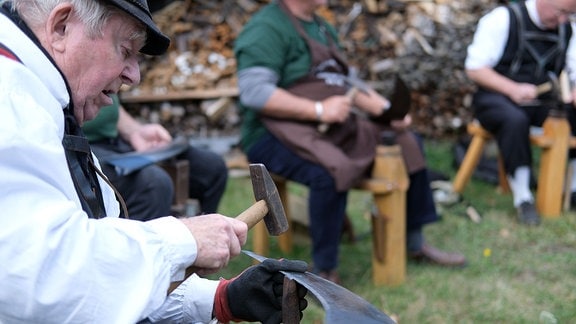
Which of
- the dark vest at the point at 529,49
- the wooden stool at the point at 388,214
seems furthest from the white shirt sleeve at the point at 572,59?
the wooden stool at the point at 388,214

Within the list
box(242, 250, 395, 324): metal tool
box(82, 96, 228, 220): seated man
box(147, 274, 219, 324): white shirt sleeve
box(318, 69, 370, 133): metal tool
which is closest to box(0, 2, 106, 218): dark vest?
box(147, 274, 219, 324): white shirt sleeve

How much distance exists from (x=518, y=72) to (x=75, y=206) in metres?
4.29

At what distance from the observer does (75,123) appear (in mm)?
1825

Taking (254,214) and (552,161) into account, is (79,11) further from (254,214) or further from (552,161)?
(552,161)

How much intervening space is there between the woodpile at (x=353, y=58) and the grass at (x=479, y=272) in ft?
4.09

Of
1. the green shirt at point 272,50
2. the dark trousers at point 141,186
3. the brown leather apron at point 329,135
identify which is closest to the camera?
the dark trousers at point 141,186

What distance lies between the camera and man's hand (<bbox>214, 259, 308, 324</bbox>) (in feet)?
6.29

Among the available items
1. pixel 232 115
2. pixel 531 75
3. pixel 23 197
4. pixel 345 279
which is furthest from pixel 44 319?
pixel 232 115

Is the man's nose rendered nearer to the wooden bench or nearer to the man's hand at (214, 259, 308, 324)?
the man's hand at (214, 259, 308, 324)

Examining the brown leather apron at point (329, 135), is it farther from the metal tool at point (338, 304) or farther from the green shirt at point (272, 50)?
the metal tool at point (338, 304)

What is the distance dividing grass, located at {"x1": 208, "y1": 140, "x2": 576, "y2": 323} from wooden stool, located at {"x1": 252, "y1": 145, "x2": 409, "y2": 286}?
9 centimetres

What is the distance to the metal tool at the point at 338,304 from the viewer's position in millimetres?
1716

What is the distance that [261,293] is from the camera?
1969 millimetres

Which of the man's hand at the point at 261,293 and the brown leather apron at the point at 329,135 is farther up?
the man's hand at the point at 261,293
